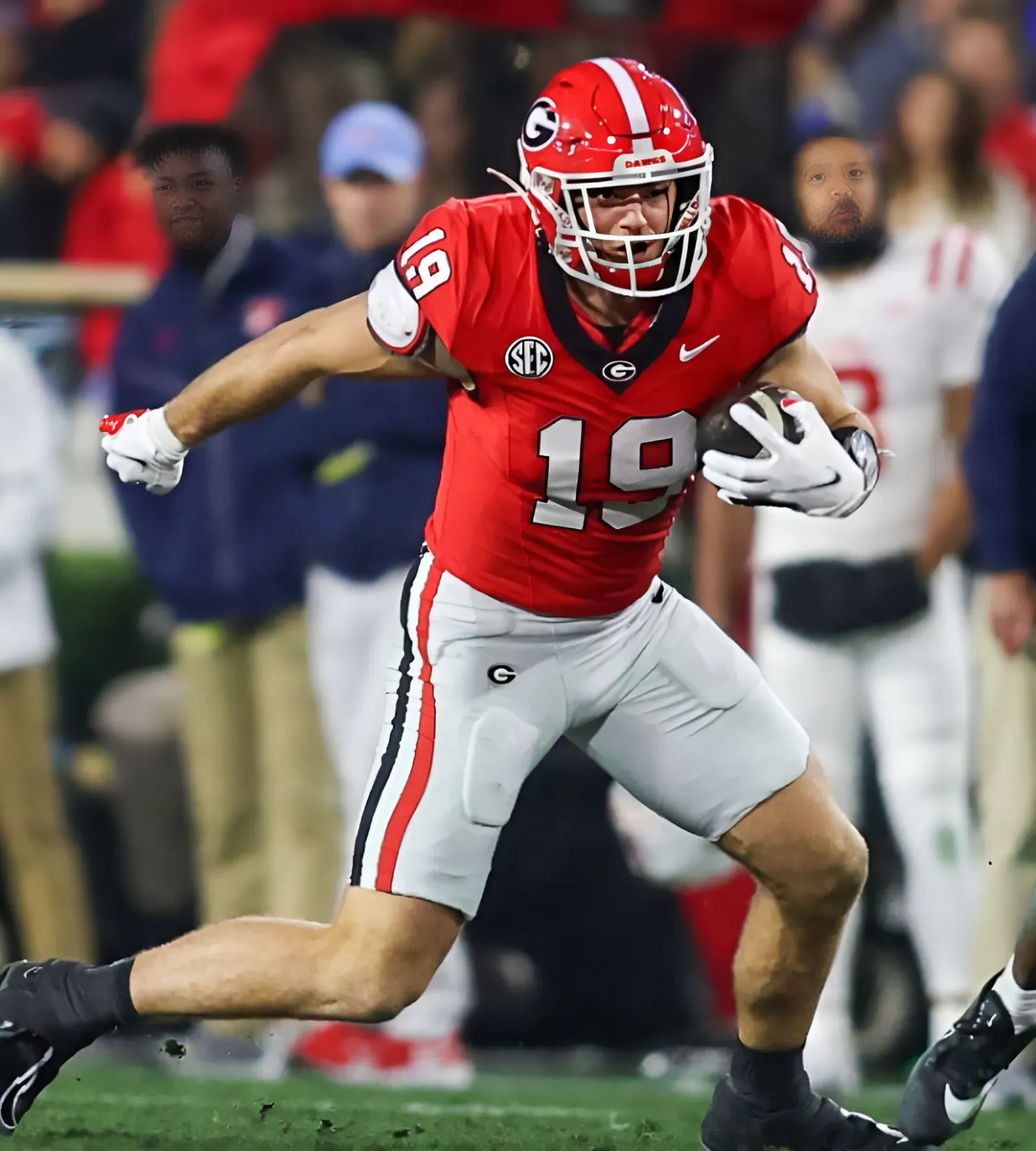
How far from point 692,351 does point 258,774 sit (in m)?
2.44

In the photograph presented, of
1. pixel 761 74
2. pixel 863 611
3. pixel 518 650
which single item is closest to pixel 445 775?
pixel 518 650

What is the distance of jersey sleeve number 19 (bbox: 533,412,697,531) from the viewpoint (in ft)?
Answer: 11.3

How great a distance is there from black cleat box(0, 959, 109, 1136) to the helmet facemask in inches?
57.4

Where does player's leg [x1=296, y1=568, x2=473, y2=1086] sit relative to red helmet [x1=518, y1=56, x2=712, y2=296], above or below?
below

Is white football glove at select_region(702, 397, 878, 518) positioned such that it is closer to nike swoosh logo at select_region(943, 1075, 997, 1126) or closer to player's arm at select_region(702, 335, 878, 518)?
player's arm at select_region(702, 335, 878, 518)

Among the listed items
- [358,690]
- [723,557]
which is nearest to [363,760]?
[358,690]

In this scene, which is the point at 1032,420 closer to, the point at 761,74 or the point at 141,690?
the point at 761,74

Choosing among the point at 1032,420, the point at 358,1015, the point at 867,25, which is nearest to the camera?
the point at 358,1015

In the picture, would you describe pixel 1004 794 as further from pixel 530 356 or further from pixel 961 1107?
pixel 530 356

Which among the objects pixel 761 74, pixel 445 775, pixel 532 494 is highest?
pixel 761 74

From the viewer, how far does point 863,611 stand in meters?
5.14

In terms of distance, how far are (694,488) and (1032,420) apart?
93 cm

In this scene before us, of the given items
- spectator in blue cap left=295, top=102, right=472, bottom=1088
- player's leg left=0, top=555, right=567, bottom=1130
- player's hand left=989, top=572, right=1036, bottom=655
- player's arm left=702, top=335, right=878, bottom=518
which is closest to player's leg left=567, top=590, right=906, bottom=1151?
player's leg left=0, top=555, right=567, bottom=1130

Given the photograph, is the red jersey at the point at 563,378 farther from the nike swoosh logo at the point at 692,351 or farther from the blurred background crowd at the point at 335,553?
the blurred background crowd at the point at 335,553
